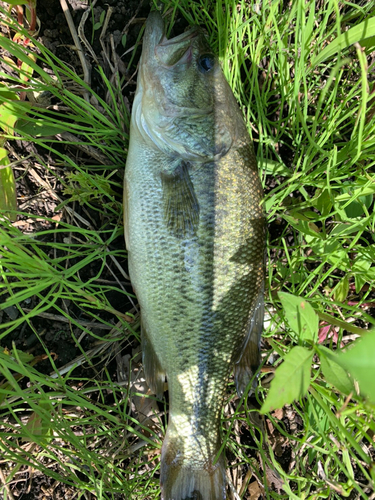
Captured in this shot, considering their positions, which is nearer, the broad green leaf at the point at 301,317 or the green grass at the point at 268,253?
the broad green leaf at the point at 301,317

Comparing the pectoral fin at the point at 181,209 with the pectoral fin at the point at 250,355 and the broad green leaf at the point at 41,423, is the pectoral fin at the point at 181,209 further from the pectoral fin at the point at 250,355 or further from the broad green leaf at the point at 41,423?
the broad green leaf at the point at 41,423

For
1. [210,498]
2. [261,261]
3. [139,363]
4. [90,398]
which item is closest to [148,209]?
[261,261]

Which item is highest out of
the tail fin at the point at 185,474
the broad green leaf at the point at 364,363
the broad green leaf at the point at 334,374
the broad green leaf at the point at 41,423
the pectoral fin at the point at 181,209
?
the pectoral fin at the point at 181,209

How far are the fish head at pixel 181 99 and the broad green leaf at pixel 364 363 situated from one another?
134 centimetres

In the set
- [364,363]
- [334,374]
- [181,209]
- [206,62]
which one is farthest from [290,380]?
[206,62]

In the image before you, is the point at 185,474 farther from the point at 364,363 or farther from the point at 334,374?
the point at 364,363

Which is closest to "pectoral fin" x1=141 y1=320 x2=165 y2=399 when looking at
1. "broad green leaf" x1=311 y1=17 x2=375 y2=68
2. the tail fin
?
the tail fin

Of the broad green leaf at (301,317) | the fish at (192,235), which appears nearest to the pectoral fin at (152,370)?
the fish at (192,235)

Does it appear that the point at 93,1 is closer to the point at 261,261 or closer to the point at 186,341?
the point at 261,261

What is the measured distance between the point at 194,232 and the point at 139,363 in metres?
1.12

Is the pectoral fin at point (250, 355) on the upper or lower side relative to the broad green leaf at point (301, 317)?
lower

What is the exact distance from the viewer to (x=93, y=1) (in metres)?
2.33

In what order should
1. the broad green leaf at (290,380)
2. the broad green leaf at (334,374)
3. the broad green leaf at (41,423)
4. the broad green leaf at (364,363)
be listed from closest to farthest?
the broad green leaf at (364,363)
the broad green leaf at (290,380)
the broad green leaf at (334,374)
the broad green leaf at (41,423)

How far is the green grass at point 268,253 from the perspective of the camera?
2.11 metres
